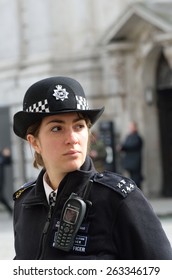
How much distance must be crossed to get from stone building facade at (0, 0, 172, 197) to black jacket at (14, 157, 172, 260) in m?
13.7

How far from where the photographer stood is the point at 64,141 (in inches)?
108

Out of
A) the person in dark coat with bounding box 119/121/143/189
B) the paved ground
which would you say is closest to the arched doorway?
the paved ground

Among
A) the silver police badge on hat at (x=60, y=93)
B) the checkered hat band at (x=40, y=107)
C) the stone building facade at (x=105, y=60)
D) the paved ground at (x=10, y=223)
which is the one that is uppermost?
the stone building facade at (x=105, y=60)

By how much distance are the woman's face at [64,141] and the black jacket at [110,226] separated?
1.7 inches

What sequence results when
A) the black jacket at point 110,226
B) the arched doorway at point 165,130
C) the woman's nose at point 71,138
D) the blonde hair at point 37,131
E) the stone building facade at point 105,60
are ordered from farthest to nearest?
the arched doorway at point 165,130 → the stone building facade at point 105,60 → the blonde hair at point 37,131 → the woman's nose at point 71,138 → the black jacket at point 110,226

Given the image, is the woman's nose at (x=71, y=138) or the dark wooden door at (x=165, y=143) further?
the dark wooden door at (x=165, y=143)

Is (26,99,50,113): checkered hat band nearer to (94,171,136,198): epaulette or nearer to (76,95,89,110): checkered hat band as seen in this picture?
(76,95,89,110): checkered hat band

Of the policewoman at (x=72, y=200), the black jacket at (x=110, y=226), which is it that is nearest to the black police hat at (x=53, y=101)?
the policewoman at (x=72, y=200)

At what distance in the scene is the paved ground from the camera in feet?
32.2

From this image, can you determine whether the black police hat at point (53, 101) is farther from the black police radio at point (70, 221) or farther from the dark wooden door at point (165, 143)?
the dark wooden door at point (165, 143)

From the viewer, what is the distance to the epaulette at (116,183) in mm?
2646

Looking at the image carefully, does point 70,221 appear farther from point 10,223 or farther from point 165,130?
point 165,130

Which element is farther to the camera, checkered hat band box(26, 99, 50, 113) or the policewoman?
checkered hat band box(26, 99, 50, 113)

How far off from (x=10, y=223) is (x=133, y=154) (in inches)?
128
